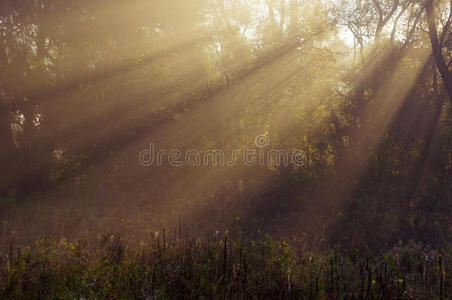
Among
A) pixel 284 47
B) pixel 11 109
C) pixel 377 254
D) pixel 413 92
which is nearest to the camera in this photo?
pixel 377 254

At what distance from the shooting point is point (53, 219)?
1051 centimetres

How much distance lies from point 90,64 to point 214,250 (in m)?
11.3

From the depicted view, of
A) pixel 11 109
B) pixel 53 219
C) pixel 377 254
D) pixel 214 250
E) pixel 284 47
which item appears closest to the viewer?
pixel 214 250

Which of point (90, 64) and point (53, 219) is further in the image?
point (90, 64)

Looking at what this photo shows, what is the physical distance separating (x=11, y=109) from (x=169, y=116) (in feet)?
23.1

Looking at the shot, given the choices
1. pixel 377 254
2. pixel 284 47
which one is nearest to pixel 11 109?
pixel 284 47

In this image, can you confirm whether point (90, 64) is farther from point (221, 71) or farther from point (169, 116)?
point (221, 71)

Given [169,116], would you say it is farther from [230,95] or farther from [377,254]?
[377,254]

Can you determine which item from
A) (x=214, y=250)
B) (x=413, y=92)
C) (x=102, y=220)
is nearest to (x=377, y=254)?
(x=214, y=250)

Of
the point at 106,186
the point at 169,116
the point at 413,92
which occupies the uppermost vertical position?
the point at 413,92

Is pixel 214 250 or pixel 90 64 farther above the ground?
pixel 90 64

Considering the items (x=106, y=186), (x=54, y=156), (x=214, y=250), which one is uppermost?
→ (x=54, y=156)

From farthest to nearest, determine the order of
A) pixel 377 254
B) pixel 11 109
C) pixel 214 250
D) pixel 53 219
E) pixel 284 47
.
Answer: pixel 11 109 → pixel 284 47 → pixel 53 219 → pixel 377 254 → pixel 214 250

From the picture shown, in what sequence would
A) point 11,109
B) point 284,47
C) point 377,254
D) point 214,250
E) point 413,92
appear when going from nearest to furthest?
point 214,250
point 377,254
point 284,47
point 11,109
point 413,92
